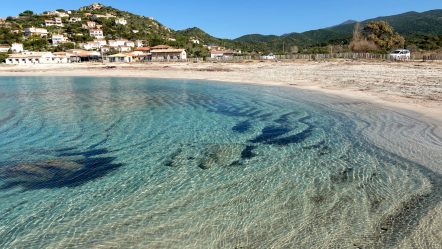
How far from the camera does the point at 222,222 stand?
6.07 metres

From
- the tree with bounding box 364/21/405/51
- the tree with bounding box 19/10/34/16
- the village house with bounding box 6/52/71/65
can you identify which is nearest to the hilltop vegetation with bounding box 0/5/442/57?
the tree with bounding box 19/10/34/16

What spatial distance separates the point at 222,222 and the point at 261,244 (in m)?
0.94

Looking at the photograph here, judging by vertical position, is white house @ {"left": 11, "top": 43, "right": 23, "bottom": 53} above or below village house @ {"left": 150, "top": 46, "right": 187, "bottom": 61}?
above

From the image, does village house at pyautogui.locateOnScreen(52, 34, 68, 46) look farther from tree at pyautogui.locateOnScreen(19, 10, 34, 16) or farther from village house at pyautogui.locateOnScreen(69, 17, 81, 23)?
tree at pyautogui.locateOnScreen(19, 10, 34, 16)

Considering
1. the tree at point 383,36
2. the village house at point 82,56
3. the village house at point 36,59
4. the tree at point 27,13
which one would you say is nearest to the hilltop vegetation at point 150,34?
the tree at point 27,13

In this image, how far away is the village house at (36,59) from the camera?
8169 centimetres

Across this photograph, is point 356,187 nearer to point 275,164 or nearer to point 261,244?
point 275,164

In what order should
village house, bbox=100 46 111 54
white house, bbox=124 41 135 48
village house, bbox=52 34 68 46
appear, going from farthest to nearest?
white house, bbox=124 41 135 48
village house, bbox=52 34 68 46
village house, bbox=100 46 111 54

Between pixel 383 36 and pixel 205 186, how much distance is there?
77.4m

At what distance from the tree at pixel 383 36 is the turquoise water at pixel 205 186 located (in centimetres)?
6422

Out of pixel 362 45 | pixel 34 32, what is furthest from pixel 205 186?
pixel 34 32

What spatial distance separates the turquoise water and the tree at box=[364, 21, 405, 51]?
211 ft

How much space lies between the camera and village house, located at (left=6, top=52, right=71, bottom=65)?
81.7 meters

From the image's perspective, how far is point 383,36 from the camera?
243ft
